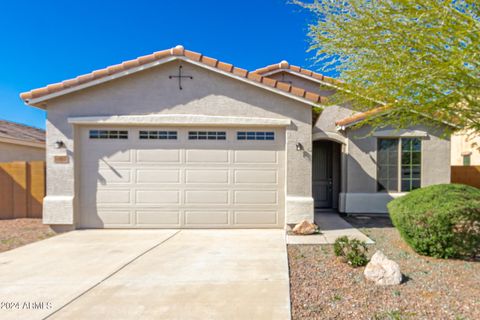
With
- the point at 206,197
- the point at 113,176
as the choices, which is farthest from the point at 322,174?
the point at 113,176

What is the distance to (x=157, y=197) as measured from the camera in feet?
25.3

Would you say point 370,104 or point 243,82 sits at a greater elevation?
point 243,82

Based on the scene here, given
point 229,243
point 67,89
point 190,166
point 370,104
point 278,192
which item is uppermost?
point 67,89

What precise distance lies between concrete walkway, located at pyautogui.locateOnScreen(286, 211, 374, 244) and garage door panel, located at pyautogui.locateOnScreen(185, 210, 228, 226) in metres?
1.90

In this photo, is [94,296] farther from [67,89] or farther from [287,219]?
[67,89]

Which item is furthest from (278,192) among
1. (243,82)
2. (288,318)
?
(288,318)

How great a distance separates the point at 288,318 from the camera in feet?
10.5

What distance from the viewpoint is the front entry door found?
35.8ft

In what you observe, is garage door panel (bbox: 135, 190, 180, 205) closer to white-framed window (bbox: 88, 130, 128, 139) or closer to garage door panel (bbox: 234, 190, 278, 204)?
white-framed window (bbox: 88, 130, 128, 139)

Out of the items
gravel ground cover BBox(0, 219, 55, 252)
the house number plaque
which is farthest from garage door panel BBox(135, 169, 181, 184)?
gravel ground cover BBox(0, 219, 55, 252)

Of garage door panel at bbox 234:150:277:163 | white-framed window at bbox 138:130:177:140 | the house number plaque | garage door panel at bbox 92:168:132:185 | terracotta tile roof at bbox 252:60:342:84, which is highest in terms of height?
terracotta tile roof at bbox 252:60:342:84

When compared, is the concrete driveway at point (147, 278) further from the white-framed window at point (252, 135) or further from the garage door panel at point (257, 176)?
the white-framed window at point (252, 135)

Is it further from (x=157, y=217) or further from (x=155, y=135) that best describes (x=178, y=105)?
(x=157, y=217)

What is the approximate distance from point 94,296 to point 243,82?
5790 mm
